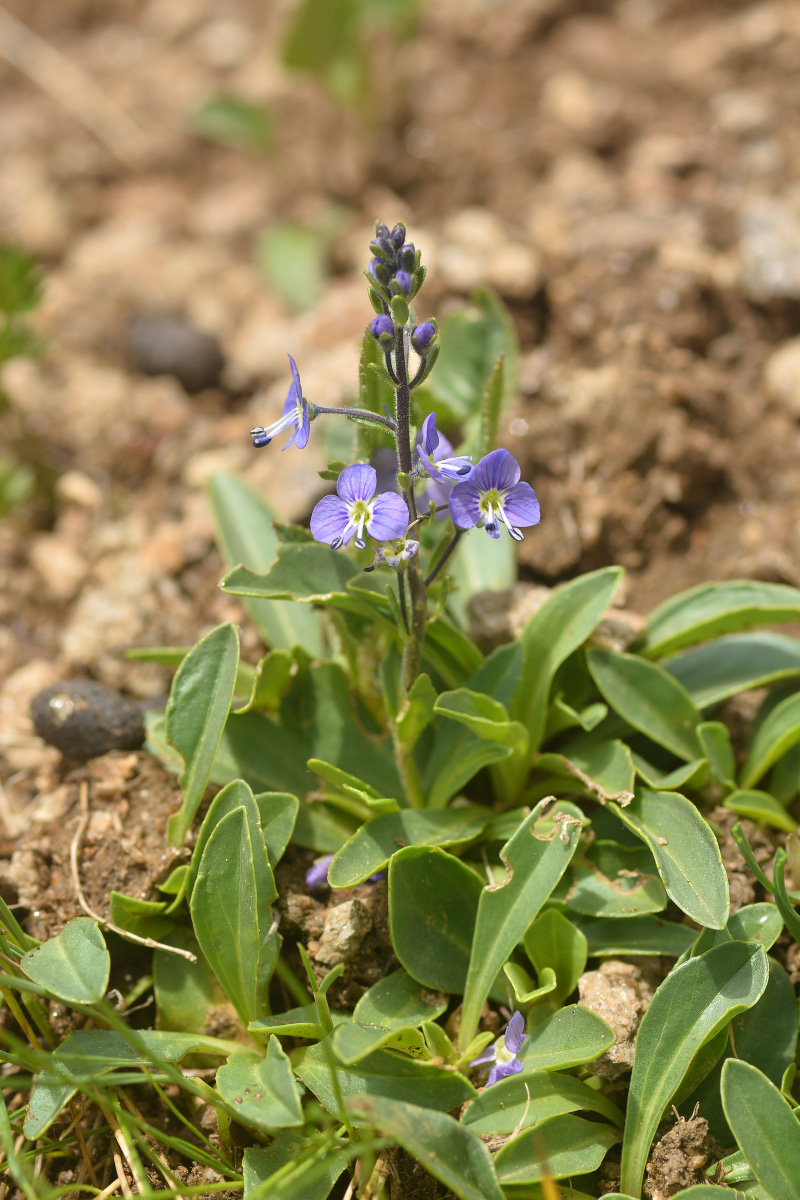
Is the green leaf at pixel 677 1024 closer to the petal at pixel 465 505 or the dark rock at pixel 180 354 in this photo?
the petal at pixel 465 505

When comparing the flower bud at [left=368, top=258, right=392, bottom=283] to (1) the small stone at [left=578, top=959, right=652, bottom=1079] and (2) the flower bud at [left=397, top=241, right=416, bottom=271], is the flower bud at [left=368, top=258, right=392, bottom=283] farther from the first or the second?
(1) the small stone at [left=578, top=959, right=652, bottom=1079]

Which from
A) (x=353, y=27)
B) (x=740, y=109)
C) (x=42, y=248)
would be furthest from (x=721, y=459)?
(x=42, y=248)

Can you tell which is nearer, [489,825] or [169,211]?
[489,825]

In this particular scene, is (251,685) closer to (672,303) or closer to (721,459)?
(721,459)

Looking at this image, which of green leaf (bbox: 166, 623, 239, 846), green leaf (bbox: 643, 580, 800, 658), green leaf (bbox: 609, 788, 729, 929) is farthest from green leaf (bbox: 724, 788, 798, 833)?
green leaf (bbox: 166, 623, 239, 846)

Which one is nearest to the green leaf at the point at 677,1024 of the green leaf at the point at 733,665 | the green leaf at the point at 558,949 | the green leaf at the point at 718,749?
the green leaf at the point at 558,949
